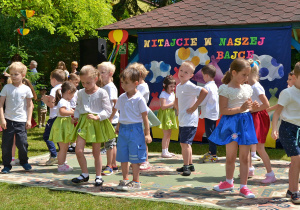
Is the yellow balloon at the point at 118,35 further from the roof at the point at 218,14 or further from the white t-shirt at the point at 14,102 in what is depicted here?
the white t-shirt at the point at 14,102

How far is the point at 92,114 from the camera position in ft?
17.6

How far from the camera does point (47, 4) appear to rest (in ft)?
45.5

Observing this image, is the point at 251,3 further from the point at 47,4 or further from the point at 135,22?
the point at 47,4

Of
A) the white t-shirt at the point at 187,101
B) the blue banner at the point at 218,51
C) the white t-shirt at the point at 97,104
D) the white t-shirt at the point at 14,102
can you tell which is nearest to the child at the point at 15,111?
the white t-shirt at the point at 14,102

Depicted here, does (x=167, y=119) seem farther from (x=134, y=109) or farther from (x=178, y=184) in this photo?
(x=134, y=109)

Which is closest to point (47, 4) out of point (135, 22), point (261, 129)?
point (135, 22)

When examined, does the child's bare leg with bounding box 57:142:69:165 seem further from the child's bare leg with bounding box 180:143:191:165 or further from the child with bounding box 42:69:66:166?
the child's bare leg with bounding box 180:143:191:165

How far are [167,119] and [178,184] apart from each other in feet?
8.09

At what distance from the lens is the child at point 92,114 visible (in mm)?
5387

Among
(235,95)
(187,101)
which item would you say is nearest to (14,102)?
(187,101)

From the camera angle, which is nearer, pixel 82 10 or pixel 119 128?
pixel 119 128

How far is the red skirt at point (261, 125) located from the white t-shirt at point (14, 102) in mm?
3452

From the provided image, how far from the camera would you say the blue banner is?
8992mm

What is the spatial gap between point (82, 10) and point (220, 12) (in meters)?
7.24
